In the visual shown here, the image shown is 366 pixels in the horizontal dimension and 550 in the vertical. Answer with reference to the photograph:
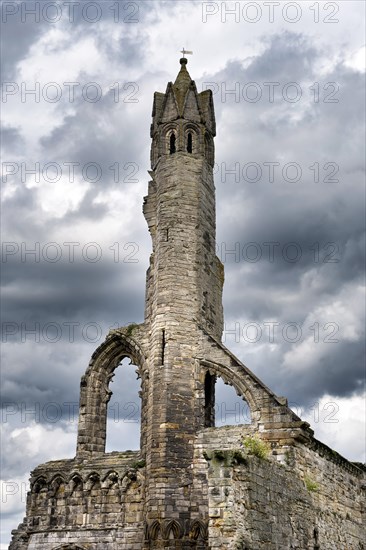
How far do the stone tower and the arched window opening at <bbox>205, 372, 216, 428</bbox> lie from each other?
0.07 metres

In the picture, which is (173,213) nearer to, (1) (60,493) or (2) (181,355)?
(2) (181,355)

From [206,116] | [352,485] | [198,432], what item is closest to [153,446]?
[198,432]

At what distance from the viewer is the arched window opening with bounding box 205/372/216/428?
2307 centimetres

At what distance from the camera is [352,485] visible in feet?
73.9

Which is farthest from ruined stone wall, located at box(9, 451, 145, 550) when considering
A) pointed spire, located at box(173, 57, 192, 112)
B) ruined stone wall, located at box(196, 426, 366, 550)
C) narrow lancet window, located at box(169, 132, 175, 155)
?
pointed spire, located at box(173, 57, 192, 112)

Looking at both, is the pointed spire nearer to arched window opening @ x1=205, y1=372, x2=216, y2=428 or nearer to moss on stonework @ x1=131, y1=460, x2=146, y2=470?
arched window opening @ x1=205, y1=372, x2=216, y2=428

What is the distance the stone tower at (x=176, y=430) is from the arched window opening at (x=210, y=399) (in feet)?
0.23

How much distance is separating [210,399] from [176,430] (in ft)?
9.16

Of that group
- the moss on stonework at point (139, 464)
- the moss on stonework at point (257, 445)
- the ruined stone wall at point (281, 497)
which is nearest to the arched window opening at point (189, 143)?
the ruined stone wall at point (281, 497)

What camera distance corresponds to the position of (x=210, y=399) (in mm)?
23391

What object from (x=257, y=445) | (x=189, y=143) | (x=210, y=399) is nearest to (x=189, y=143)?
(x=189, y=143)

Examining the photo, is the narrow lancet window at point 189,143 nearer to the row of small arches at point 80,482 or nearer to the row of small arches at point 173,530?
the row of small arches at point 80,482

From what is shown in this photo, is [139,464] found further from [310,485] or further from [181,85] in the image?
[181,85]

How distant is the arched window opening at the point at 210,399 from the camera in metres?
23.1
